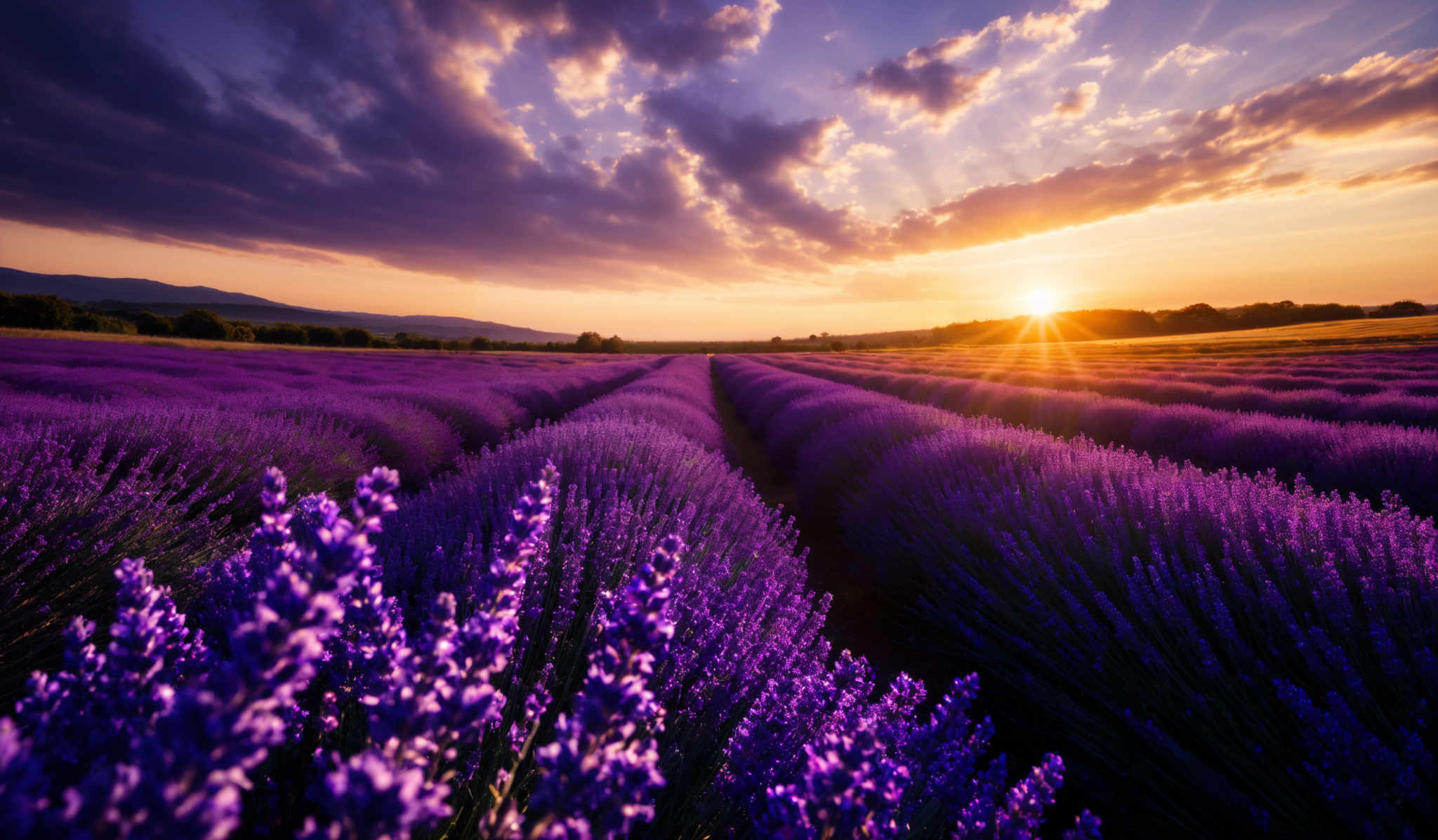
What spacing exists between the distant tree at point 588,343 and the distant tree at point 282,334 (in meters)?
21.0

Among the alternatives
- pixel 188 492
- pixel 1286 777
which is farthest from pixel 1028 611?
pixel 188 492

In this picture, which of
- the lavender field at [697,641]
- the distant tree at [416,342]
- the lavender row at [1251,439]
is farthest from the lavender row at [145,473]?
the distant tree at [416,342]

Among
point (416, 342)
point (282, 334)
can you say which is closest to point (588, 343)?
point (416, 342)

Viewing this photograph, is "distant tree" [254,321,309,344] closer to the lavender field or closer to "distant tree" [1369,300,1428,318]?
the lavender field

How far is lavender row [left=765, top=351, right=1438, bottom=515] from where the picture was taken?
3.52 m

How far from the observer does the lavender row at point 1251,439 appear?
3516 mm

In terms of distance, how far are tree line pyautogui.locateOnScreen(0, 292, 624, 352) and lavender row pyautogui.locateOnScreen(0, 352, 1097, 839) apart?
2653cm

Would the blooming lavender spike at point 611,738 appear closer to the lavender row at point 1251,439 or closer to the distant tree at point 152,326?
the lavender row at point 1251,439

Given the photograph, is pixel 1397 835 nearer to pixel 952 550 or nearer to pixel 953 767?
pixel 953 767

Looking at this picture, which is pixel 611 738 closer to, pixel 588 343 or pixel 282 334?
pixel 282 334

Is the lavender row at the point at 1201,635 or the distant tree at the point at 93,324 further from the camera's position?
the distant tree at the point at 93,324

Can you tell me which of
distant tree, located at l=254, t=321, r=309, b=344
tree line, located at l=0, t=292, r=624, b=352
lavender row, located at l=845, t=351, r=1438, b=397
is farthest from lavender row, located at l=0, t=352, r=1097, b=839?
distant tree, located at l=254, t=321, r=309, b=344

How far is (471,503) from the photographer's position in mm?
2656

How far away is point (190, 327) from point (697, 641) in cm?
4063
